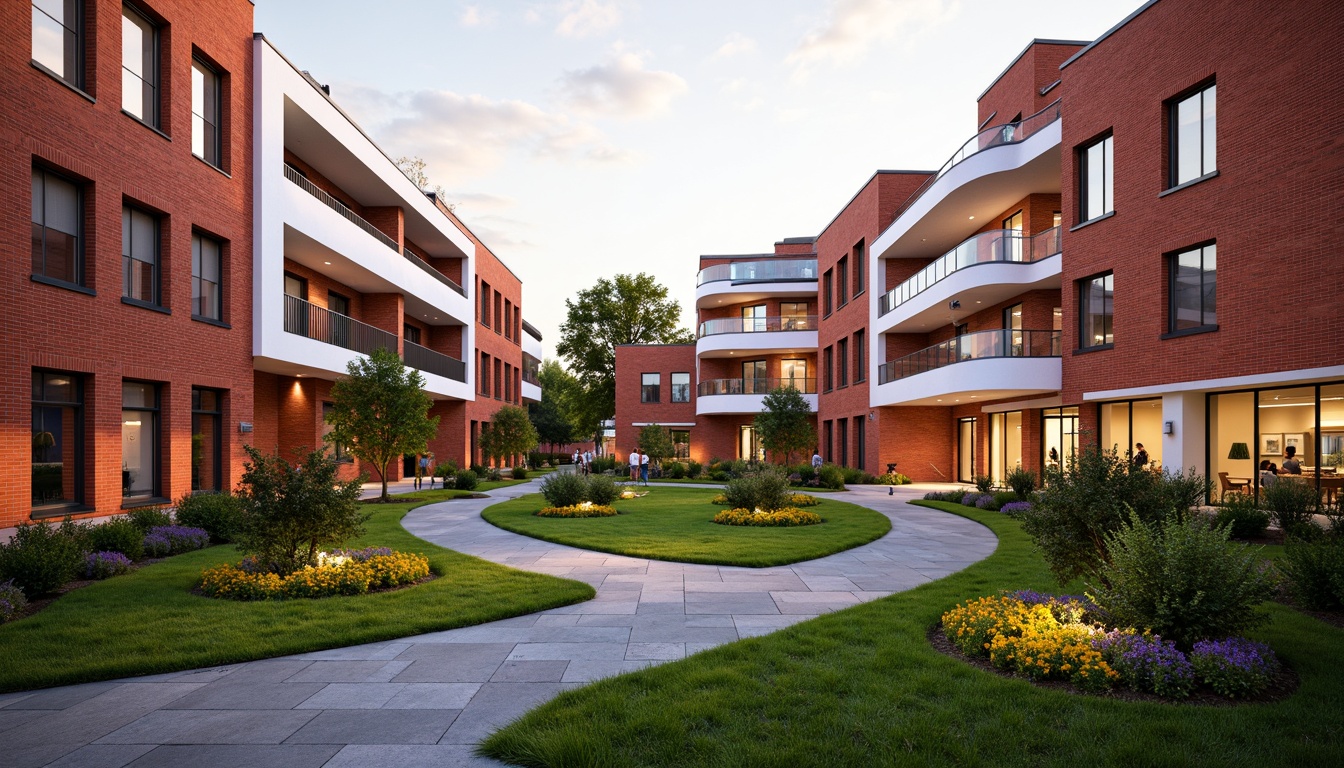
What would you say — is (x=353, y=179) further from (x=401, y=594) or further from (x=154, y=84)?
(x=401, y=594)

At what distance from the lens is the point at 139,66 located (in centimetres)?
1565

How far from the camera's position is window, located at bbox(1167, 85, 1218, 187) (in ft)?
53.3

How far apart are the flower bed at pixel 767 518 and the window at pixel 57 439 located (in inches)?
505

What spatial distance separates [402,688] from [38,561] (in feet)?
19.5

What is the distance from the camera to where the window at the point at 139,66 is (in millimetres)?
15172

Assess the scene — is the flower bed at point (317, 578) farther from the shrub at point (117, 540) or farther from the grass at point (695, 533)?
→ the grass at point (695, 533)

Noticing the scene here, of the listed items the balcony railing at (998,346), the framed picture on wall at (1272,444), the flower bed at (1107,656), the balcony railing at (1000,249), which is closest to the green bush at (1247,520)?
the framed picture on wall at (1272,444)

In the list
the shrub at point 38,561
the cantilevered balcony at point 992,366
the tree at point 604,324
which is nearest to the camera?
the shrub at point 38,561

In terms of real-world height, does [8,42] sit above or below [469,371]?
above

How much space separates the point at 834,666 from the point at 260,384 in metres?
23.6

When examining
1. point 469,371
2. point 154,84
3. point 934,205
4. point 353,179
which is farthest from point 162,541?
point 469,371

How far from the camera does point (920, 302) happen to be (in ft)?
89.6

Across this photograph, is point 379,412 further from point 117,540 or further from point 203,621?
point 203,621

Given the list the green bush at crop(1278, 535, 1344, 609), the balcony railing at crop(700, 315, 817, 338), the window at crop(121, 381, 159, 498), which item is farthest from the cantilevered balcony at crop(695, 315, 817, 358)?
the green bush at crop(1278, 535, 1344, 609)
